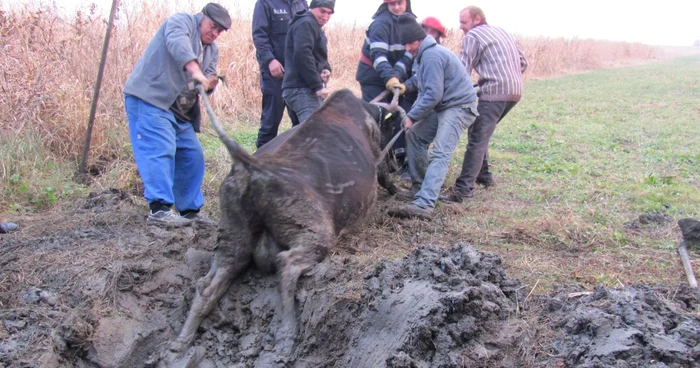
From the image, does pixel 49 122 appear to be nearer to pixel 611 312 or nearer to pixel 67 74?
pixel 67 74

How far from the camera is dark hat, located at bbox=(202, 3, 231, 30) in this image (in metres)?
5.34

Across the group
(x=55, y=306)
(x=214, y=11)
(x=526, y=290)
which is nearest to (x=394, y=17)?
(x=214, y=11)

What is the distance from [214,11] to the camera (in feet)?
17.5

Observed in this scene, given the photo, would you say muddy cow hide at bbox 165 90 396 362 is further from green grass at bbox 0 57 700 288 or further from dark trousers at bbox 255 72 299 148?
dark trousers at bbox 255 72 299 148

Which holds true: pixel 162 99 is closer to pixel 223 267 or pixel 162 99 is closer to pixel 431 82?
pixel 223 267

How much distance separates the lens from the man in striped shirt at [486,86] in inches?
265

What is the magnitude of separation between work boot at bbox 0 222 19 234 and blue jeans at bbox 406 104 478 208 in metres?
3.73

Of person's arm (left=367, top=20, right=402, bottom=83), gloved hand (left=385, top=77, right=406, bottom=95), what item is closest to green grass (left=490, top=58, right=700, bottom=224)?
gloved hand (left=385, top=77, right=406, bottom=95)

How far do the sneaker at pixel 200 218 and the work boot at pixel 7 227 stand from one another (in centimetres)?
148

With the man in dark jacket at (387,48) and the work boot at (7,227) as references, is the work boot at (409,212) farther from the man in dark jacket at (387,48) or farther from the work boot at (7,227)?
the work boot at (7,227)

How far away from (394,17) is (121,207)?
3741 millimetres

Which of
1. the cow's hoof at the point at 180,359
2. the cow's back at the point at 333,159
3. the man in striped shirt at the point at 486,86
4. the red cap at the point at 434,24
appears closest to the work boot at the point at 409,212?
the cow's back at the point at 333,159

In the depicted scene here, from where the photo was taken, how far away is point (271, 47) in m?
7.16

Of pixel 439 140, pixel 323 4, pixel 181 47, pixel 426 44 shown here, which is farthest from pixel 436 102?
pixel 181 47
